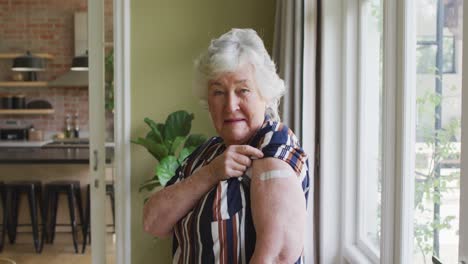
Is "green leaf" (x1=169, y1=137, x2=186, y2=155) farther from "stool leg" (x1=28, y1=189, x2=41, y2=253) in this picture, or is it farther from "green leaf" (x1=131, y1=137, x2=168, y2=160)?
"stool leg" (x1=28, y1=189, x2=41, y2=253)

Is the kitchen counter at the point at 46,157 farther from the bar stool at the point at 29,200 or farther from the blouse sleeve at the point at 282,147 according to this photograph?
the blouse sleeve at the point at 282,147

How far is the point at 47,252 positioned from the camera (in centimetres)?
540

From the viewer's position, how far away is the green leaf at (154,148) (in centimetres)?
344

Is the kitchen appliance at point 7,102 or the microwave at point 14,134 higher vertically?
the kitchen appliance at point 7,102

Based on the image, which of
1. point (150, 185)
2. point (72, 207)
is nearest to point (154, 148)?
point (150, 185)

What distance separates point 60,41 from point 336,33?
19.1ft

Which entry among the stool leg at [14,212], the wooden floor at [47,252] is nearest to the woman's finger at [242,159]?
the wooden floor at [47,252]

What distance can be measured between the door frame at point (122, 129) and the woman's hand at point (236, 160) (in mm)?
2644

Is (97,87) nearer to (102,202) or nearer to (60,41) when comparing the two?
(102,202)

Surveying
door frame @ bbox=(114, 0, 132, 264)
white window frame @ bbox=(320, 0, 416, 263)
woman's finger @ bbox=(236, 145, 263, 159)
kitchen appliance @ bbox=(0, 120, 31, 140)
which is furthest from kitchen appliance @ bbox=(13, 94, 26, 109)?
woman's finger @ bbox=(236, 145, 263, 159)

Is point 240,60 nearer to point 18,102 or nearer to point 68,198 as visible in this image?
point 68,198

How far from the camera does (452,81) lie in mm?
1715

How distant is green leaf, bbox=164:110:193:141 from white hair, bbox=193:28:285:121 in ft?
7.01

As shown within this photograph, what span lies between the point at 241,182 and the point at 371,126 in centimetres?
169
